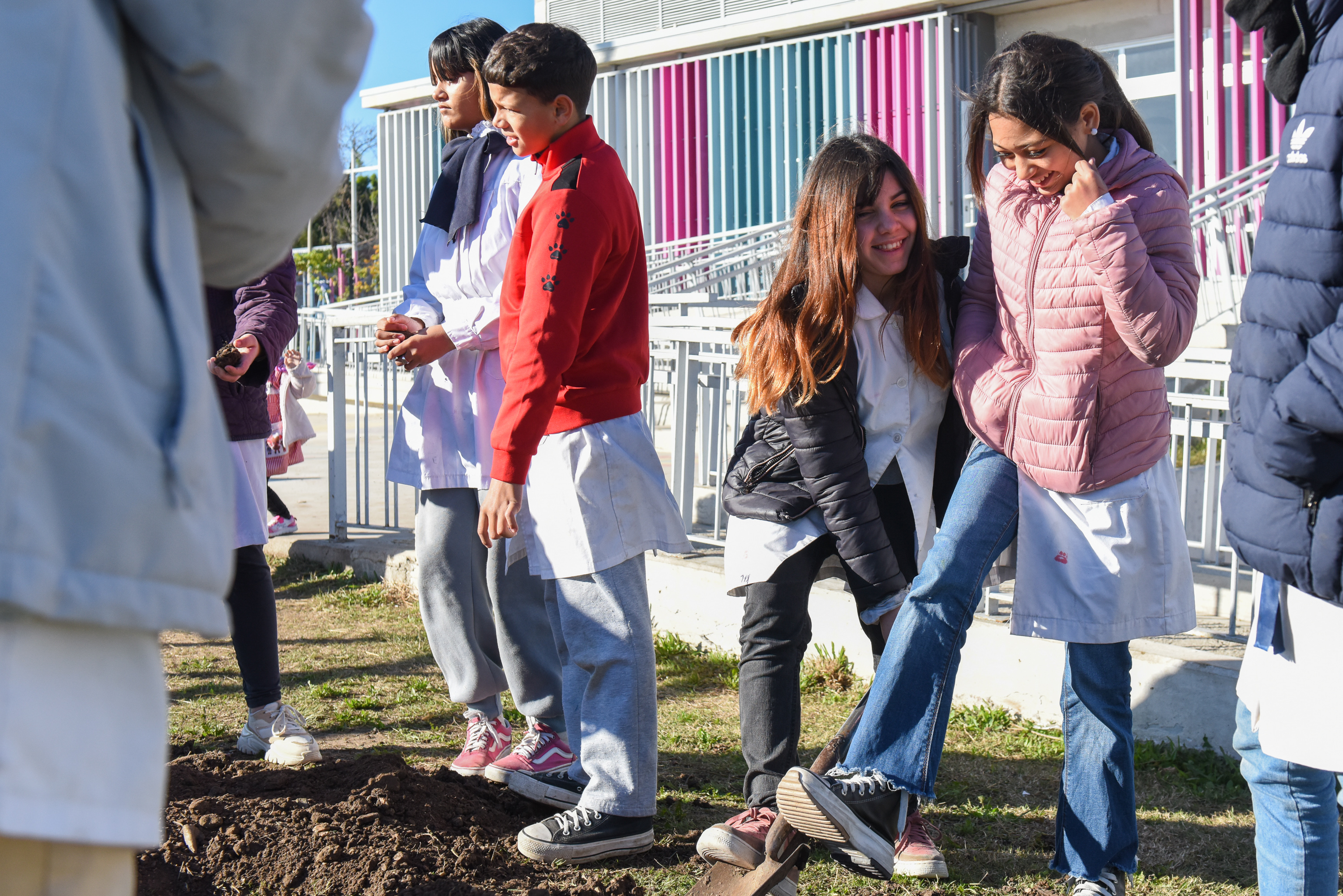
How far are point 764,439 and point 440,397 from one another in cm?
110

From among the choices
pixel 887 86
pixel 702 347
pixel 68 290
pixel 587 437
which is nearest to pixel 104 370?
pixel 68 290

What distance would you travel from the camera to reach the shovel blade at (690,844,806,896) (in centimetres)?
280

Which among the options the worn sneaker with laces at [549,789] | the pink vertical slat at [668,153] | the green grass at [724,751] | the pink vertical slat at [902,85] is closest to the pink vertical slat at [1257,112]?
the pink vertical slat at [902,85]

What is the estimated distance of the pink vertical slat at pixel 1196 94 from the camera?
12625 mm

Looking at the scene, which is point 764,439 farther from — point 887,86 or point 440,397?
point 887,86

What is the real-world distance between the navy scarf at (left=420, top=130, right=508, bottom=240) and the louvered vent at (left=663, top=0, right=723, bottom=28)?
13.3 m

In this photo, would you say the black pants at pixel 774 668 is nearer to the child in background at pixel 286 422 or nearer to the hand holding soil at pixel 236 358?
the hand holding soil at pixel 236 358

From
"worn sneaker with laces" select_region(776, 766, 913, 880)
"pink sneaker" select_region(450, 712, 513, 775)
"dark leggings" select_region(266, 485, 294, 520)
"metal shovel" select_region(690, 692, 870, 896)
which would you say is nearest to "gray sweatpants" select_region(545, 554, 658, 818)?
"metal shovel" select_region(690, 692, 870, 896)

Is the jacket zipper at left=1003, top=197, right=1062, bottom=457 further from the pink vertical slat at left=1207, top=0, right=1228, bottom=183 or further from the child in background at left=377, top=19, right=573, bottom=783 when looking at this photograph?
the pink vertical slat at left=1207, top=0, right=1228, bottom=183

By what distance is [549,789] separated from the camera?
3475 mm

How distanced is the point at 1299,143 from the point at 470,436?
2436mm

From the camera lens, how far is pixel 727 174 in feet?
52.6

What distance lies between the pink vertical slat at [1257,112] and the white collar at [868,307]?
10610 mm

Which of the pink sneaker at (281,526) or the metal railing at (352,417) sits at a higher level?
the metal railing at (352,417)
